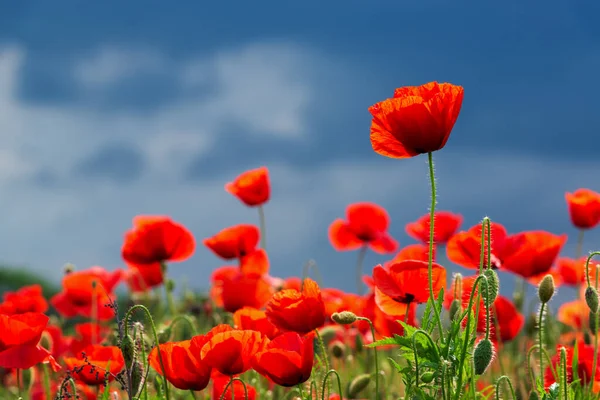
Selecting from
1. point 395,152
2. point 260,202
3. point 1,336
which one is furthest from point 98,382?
point 260,202

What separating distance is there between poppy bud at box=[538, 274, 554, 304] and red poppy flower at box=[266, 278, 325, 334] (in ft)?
2.34

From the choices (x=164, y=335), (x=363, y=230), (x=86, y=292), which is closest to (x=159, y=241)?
(x=86, y=292)

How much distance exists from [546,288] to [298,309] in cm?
81

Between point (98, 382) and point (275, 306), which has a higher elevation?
point (275, 306)

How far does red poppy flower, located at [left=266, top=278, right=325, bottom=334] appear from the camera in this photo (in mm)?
2637

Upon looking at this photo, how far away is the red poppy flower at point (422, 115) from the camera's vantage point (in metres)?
2.29

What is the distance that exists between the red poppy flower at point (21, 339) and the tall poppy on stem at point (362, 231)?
2.76 m

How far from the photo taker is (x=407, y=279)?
2.66 m

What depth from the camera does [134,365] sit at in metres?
2.39

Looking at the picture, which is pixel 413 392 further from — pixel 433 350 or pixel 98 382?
pixel 98 382

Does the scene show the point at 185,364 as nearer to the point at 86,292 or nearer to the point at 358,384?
the point at 358,384

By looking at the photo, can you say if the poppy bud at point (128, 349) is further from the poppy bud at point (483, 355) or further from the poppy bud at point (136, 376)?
the poppy bud at point (483, 355)

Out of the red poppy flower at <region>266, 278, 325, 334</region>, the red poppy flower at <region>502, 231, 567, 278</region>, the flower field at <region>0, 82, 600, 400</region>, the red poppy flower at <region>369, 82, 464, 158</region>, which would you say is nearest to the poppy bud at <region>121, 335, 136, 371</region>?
the flower field at <region>0, 82, 600, 400</region>

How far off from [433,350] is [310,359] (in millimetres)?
437
